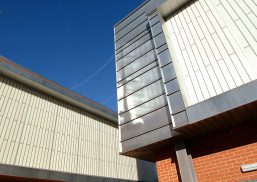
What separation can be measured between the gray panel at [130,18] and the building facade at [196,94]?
5.03 ft

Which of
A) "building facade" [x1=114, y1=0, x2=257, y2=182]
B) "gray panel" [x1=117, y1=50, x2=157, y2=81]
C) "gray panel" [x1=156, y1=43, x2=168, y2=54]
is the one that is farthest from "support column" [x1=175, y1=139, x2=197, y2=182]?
"gray panel" [x1=117, y1=50, x2=157, y2=81]

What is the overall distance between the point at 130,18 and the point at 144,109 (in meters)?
5.53

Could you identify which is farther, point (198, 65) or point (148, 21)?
point (148, 21)

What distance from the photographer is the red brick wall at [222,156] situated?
529cm

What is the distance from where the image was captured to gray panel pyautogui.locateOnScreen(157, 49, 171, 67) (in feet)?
23.8

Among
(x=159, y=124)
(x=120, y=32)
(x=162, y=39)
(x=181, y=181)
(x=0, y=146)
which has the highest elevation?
(x=120, y=32)

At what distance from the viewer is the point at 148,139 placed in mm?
6613

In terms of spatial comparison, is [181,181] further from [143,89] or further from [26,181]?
[26,181]

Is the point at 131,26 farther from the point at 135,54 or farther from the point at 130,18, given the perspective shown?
the point at 135,54

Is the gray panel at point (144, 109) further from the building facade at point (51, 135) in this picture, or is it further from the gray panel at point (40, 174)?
the building facade at point (51, 135)

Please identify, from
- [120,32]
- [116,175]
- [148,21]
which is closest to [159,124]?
[148,21]

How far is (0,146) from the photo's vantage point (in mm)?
9555

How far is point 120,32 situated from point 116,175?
31.0 feet

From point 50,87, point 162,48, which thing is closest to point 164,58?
point 162,48
